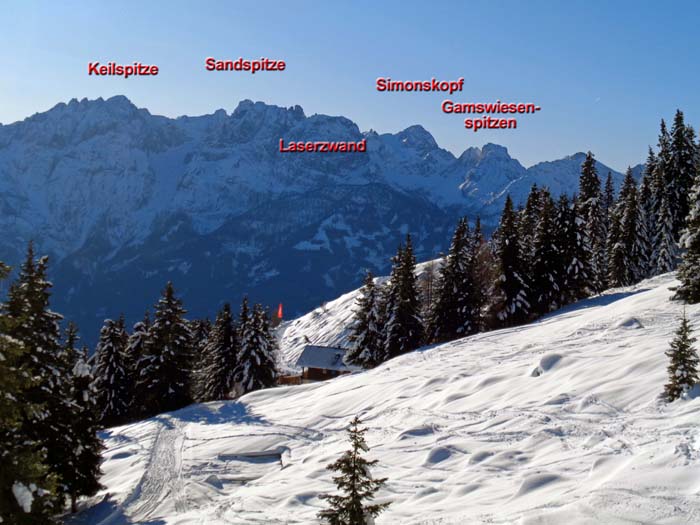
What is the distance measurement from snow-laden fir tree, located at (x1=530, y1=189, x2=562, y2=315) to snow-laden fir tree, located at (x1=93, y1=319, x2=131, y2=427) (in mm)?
35924

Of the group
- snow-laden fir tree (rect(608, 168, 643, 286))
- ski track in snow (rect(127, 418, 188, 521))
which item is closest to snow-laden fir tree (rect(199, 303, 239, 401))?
ski track in snow (rect(127, 418, 188, 521))

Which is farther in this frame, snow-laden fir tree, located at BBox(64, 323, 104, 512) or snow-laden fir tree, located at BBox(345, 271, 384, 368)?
snow-laden fir tree, located at BBox(345, 271, 384, 368)

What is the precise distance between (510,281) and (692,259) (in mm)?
21984

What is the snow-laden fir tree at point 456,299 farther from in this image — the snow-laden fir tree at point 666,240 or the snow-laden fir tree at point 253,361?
the snow-laden fir tree at point 666,240

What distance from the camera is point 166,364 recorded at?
153 ft

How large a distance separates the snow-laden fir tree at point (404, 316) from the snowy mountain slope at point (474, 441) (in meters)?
9.70

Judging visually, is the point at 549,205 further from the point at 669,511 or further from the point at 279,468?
the point at 669,511

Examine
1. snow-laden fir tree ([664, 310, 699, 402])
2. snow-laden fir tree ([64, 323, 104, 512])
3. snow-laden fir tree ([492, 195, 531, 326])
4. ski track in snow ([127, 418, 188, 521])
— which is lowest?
ski track in snow ([127, 418, 188, 521])

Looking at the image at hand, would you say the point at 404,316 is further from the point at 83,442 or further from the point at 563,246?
the point at 83,442

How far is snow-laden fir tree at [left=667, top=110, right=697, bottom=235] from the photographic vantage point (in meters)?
54.2

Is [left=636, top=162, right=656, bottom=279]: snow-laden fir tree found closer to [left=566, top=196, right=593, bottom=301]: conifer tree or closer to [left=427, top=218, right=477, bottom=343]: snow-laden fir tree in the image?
[left=566, top=196, right=593, bottom=301]: conifer tree

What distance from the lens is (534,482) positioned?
16.4m

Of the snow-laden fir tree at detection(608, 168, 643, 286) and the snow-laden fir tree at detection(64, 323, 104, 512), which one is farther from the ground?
the snow-laden fir tree at detection(608, 168, 643, 286)

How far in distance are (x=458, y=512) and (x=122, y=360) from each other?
4146 centimetres
